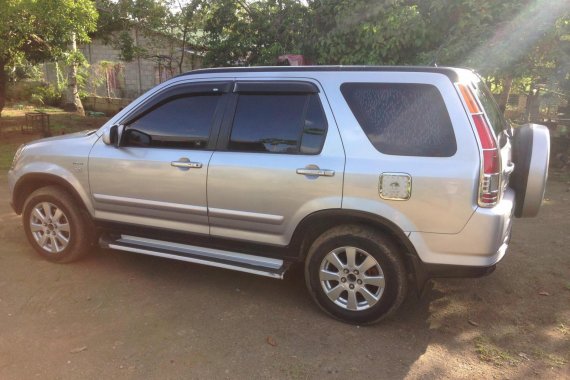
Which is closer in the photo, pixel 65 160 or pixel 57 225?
pixel 65 160

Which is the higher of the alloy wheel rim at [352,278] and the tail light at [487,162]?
the tail light at [487,162]

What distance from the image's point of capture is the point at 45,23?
27.5ft

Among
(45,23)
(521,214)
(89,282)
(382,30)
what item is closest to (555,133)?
(382,30)

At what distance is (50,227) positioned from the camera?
4328 millimetres

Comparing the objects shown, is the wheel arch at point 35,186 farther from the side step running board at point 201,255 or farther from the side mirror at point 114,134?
the side mirror at point 114,134

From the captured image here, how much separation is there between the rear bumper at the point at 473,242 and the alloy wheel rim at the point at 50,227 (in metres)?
3.13

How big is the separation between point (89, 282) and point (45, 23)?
20.8 feet

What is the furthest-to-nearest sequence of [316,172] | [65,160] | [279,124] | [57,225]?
[57,225] < [65,160] < [279,124] < [316,172]

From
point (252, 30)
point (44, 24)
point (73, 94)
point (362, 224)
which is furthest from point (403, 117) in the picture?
point (73, 94)

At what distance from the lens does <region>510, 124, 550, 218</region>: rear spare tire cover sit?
3355 mm

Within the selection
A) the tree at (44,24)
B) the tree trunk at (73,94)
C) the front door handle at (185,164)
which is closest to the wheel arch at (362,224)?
the front door handle at (185,164)

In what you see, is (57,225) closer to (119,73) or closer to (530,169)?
(530,169)

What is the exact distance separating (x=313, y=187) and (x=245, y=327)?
113 cm

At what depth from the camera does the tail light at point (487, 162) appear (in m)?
2.89
